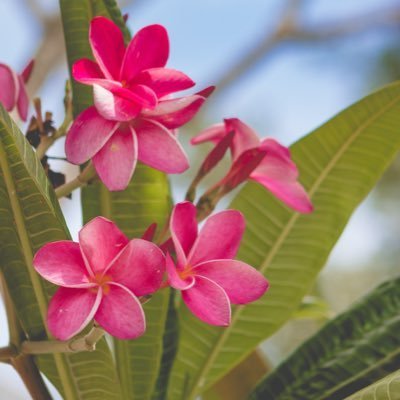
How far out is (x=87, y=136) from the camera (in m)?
0.55

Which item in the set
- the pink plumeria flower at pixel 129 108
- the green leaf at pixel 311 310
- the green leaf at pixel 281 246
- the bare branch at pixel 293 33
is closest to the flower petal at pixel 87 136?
the pink plumeria flower at pixel 129 108

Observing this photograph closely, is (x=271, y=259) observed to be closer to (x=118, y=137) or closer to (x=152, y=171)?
(x=152, y=171)

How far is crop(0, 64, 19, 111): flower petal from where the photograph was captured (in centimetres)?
70

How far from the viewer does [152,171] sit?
75 cm

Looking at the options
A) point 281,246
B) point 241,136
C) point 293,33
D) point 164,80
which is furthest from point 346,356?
point 293,33

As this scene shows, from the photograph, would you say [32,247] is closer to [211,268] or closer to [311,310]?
[211,268]

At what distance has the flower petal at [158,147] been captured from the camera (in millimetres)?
563

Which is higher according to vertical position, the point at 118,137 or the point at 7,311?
the point at 118,137

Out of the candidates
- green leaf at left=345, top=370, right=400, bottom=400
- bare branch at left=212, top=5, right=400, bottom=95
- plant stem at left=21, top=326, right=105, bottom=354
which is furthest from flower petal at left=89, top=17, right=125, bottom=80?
bare branch at left=212, top=5, right=400, bottom=95

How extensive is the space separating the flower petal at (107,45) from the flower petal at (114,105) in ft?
0.11

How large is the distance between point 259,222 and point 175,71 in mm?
309

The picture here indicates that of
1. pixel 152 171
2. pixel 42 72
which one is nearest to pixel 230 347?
pixel 152 171

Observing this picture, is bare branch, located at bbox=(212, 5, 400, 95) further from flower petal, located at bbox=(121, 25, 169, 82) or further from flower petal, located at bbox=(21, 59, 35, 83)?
flower petal, located at bbox=(121, 25, 169, 82)

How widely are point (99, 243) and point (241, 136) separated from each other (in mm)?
228
